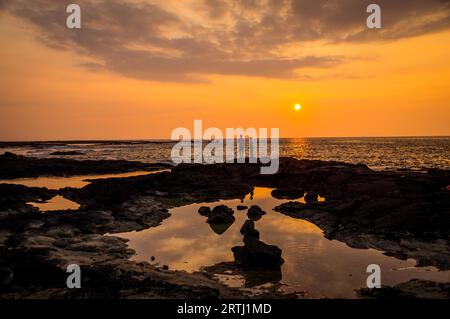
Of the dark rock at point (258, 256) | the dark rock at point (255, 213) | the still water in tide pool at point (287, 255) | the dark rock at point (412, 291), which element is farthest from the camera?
the dark rock at point (255, 213)

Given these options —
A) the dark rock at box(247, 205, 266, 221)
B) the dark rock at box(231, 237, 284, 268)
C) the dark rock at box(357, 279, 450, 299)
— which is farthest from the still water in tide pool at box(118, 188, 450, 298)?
the dark rock at box(247, 205, 266, 221)

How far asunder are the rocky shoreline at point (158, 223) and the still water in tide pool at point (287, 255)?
803 millimetres

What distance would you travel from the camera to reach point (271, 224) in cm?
2184

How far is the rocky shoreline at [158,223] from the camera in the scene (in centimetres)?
1152

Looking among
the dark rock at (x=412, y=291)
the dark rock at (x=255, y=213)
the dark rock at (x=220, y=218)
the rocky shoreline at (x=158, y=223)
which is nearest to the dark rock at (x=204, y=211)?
the dark rock at (x=220, y=218)

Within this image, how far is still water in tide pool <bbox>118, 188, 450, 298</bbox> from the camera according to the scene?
12.5 m

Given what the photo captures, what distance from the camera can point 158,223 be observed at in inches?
872

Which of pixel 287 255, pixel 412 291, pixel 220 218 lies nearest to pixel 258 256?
pixel 287 255

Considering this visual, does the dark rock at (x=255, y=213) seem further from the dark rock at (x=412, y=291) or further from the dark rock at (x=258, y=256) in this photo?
the dark rock at (x=412, y=291)

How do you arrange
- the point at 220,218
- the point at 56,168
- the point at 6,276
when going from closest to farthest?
1. the point at 6,276
2. the point at 220,218
3. the point at 56,168

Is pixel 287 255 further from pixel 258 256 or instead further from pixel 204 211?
pixel 204 211

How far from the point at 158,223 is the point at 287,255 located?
32.3 ft

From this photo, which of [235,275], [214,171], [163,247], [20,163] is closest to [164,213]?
[163,247]

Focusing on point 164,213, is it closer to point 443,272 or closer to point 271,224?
point 271,224
